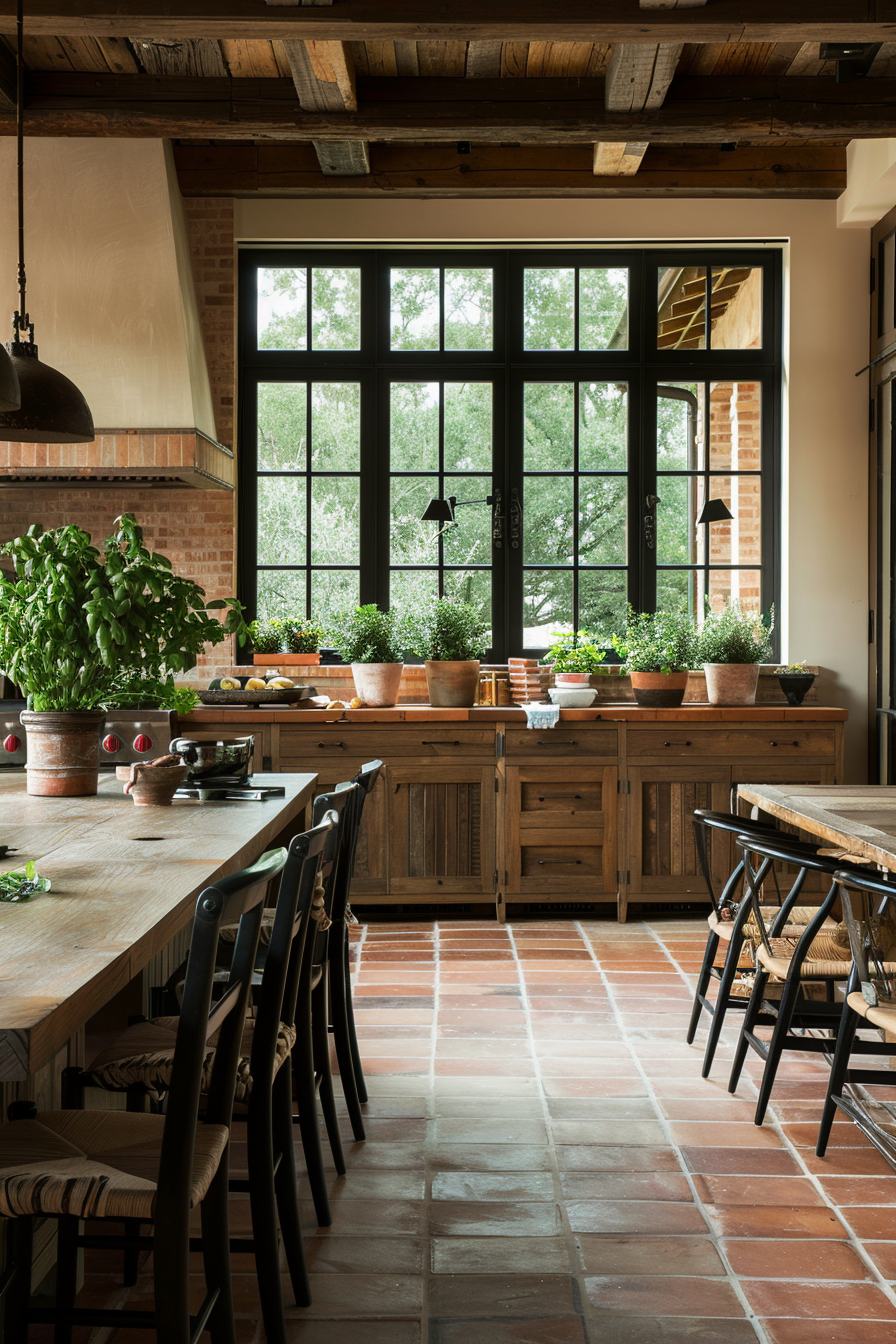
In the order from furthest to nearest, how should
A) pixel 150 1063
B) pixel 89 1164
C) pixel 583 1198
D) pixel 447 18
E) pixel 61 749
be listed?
pixel 447 18, pixel 61 749, pixel 583 1198, pixel 150 1063, pixel 89 1164

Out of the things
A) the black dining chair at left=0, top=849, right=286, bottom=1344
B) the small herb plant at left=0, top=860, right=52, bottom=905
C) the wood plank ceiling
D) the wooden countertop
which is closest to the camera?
the black dining chair at left=0, top=849, right=286, bottom=1344

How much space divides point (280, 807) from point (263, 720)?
2450 mm

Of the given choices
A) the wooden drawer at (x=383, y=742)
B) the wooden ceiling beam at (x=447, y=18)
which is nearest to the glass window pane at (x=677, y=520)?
the wooden drawer at (x=383, y=742)

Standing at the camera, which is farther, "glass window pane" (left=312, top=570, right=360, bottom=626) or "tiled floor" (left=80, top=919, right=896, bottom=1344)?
"glass window pane" (left=312, top=570, right=360, bottom=626)

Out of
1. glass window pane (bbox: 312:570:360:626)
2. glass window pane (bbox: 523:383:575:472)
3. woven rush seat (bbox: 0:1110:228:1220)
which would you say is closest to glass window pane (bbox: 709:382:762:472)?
glass window pane (bbox: 523:383:575:472)

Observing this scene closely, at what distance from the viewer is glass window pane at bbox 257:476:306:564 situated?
252 inches

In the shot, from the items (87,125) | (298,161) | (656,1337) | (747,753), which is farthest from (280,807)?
(298,161)

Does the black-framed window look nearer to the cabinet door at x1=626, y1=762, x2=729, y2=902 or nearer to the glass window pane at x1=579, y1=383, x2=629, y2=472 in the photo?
the glass window pane at x1=579, y1=383, x2=629, y2=472

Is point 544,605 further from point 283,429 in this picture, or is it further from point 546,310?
point 283,429

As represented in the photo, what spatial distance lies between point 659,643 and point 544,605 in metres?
0.80

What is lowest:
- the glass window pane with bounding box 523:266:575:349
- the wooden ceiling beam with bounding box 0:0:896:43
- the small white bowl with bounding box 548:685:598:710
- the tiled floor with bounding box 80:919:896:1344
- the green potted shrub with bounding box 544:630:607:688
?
→ the tiled floor with bounding box 80:919:896:1344

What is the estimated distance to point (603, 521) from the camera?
21.0 ft

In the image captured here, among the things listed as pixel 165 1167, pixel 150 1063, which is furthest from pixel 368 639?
pixel 165 1167

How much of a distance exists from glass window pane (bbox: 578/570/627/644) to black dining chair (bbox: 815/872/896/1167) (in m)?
3.59
